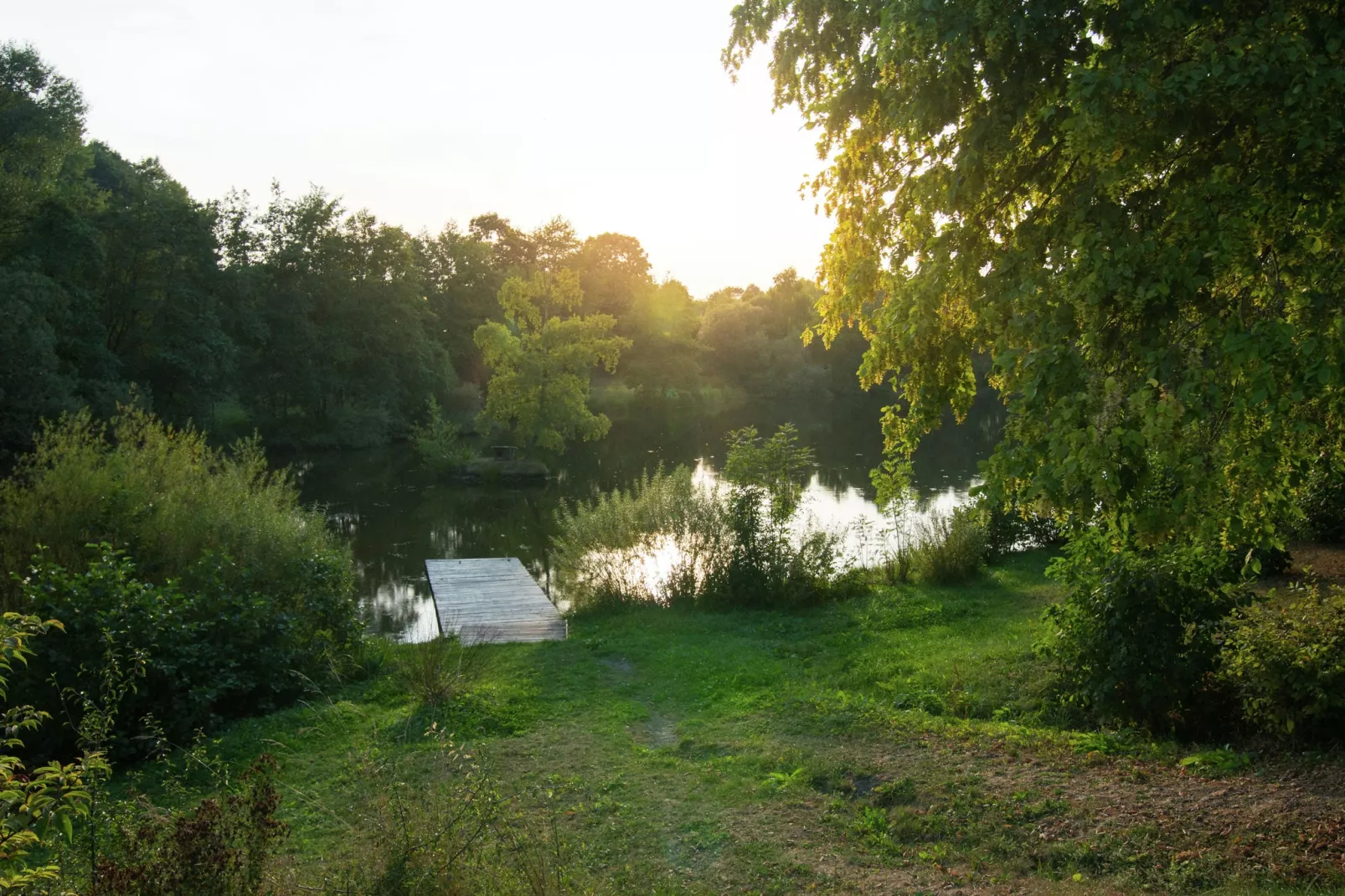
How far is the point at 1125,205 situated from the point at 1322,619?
10.3 ft

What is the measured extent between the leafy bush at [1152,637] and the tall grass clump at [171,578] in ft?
22.7

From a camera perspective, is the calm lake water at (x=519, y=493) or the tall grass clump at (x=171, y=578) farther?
the calm lake water at (x=519, y=493)

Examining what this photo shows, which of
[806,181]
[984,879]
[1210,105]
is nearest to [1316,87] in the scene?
[1210,105]

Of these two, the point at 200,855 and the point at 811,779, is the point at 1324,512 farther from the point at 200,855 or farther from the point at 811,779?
the point at 200,855

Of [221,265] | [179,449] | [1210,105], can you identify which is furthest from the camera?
[221,265]

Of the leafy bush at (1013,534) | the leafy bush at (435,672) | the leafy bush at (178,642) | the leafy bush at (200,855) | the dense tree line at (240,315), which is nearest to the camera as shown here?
the leafy bush at (200,855)

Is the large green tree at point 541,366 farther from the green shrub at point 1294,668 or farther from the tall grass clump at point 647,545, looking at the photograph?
the green shrub at point 1294,668

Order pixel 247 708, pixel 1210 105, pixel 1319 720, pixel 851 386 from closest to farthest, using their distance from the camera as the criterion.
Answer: pixel 1210 105
pixel 1319 720
pixel 247 708
pixel 851 386

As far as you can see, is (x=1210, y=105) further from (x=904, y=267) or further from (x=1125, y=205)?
(x=904, y=267)

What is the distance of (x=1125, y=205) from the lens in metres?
4.99

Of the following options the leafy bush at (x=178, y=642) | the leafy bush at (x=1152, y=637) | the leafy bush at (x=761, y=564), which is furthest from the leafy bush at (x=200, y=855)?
the leafy bush at (x=761, y=564)

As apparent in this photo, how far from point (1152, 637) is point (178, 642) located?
25.8 feet

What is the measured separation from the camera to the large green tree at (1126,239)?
427 centimetres

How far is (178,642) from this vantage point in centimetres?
832
